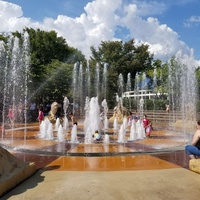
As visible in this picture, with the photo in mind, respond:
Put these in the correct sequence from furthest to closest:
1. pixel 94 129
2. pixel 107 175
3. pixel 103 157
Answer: pixel 94 129, pixel 103 157, pixel 107 175

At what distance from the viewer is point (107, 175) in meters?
6.79

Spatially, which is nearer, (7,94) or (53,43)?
(7,94)

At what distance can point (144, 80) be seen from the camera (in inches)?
1861

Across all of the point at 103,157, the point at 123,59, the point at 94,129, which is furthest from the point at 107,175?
the point at 123,59

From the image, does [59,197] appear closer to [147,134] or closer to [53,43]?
[147,134]

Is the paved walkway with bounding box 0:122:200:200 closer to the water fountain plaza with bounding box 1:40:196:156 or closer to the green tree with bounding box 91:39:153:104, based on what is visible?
the water fountain plaza with bounding box 1:40:196:156

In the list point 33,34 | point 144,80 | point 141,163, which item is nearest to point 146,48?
point 144,80

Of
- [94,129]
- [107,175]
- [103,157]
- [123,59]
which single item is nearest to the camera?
[107,175]

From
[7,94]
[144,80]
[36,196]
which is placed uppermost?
[144,80]

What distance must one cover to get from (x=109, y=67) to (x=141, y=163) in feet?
128

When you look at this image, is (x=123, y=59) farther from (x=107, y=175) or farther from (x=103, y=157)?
(x=107, y=175)

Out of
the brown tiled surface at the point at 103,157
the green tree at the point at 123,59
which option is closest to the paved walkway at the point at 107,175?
the brown tiled surface at the point at 103,157

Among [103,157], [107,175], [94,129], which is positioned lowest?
[107,175]

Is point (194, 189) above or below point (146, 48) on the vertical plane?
below
